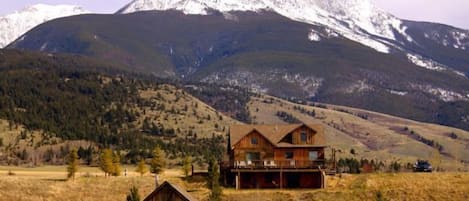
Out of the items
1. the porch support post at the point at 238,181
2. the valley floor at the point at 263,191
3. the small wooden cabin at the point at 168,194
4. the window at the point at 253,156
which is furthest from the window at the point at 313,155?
the small wooden cabin at the point at 168,194

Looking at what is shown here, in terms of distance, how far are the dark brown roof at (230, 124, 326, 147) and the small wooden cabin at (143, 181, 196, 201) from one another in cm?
3467

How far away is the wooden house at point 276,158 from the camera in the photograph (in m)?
93.6

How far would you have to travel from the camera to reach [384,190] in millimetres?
88188

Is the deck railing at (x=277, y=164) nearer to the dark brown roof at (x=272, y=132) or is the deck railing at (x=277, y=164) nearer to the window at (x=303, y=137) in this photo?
the dark brown roof at (x=272, y=132)

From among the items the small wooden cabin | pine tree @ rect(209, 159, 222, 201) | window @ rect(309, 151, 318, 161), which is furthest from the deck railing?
the small wooden cabin

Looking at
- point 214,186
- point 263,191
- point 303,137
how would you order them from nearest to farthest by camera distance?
point 214,186, point 263,191, point 303,137

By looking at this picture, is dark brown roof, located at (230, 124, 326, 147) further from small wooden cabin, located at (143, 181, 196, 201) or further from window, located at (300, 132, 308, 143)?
small wooden cabin, located at (143, 181, 196, 201)

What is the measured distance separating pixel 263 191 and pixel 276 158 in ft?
23.9

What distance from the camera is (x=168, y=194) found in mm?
60812

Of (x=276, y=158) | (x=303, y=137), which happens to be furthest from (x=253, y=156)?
(x=303, y=137)

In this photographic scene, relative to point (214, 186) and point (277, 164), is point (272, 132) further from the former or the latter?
point (214, 186)

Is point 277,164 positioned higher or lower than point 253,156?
lower

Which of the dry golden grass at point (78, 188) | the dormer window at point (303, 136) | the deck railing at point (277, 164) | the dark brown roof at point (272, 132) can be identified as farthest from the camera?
the dormer window at point (303, 136)

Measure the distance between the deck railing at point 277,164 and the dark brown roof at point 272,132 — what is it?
2.15 m
